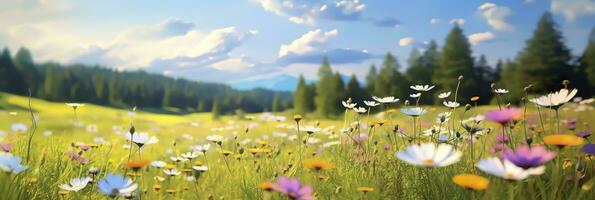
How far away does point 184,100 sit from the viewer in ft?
216

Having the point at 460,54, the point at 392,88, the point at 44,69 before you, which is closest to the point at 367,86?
the point at 392,88

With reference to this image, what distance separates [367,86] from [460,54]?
30.6 ft

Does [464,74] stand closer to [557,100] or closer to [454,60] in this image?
[454,60]

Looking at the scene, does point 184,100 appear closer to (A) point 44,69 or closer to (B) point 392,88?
(A) point 44,69

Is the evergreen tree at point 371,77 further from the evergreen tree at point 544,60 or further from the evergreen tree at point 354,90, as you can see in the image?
the evergreen tree at point 544,60

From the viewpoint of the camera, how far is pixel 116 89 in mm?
57969

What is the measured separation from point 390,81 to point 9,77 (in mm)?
35850

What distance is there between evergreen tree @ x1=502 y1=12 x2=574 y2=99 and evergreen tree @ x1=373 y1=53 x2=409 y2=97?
7.60m

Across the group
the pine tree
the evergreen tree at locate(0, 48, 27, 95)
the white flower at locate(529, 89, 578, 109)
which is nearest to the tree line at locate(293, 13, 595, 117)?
the pine tree

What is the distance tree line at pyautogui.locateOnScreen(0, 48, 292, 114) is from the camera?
51.2 m

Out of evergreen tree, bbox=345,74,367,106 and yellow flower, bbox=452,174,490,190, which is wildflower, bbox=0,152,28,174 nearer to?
yellow flower, bbox=452,174,490,190

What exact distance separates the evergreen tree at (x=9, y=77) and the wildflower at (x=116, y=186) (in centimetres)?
5399

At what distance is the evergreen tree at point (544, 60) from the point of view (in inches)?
1254

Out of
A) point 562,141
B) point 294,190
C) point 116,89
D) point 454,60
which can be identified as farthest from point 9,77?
point 562,141
